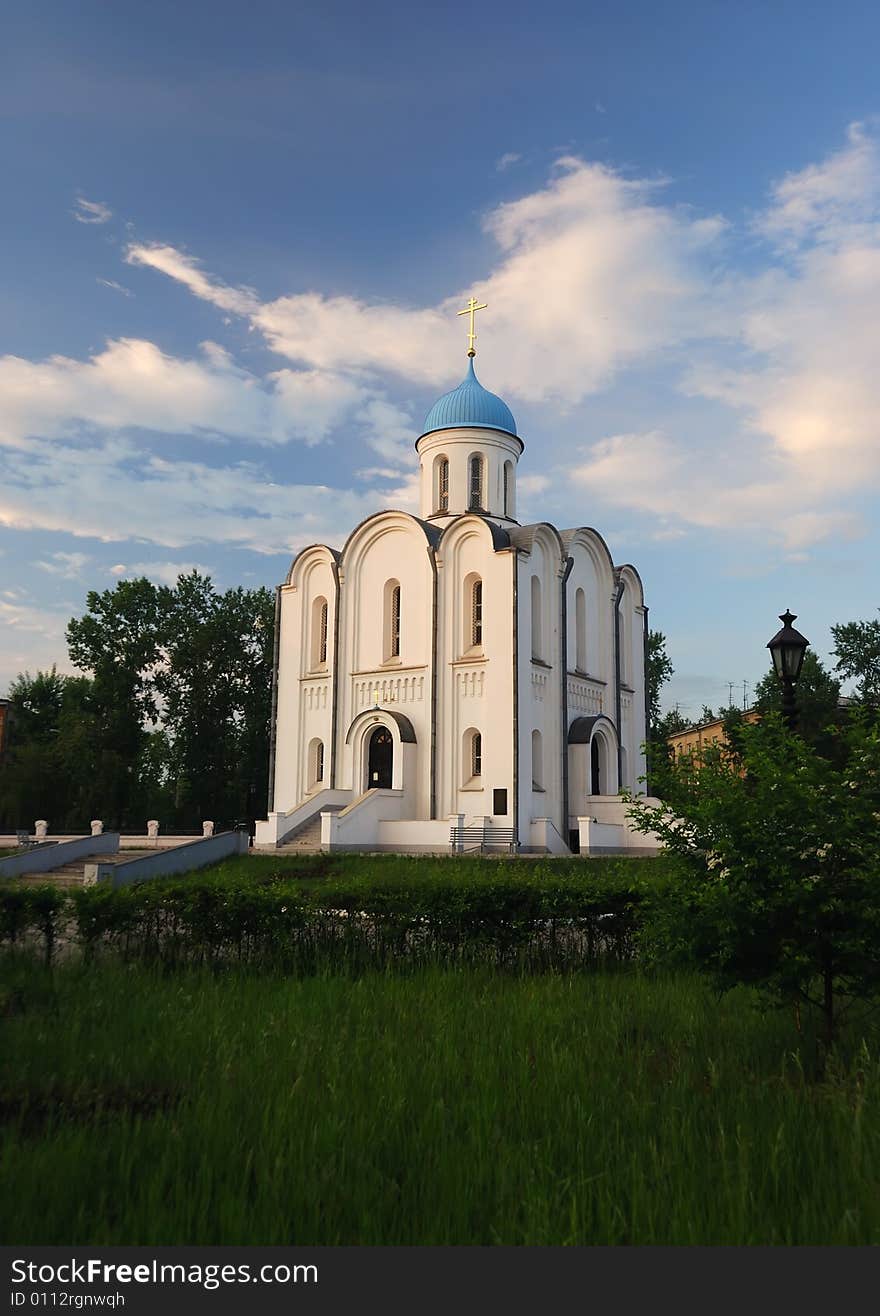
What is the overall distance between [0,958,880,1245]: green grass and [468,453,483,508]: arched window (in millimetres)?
28395

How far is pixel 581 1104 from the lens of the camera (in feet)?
13.8

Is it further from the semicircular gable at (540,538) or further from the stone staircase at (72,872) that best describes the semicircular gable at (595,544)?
the stone staircase at (72,872)

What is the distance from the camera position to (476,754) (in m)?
29.2

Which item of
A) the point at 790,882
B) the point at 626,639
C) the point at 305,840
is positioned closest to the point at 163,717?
the point at 305,840

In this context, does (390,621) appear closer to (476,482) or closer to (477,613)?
(477,613)

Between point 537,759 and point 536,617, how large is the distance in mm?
4459

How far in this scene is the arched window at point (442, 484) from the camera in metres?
33.9

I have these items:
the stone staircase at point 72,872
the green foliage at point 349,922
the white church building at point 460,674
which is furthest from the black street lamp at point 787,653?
the white church building at point 460,674

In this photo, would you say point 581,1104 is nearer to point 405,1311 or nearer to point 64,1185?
point 405,1311

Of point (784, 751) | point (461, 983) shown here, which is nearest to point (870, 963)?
point (784, 751)

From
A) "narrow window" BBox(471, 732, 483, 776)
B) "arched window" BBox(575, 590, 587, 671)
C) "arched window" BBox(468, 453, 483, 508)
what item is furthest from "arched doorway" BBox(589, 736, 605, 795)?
"arched window" BBox(468, 453, 483, 508)

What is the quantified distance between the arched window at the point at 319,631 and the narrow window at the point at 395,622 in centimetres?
291

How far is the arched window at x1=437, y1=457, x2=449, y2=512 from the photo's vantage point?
3391cm

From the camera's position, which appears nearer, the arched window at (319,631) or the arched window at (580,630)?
the arched window at (580,630)
